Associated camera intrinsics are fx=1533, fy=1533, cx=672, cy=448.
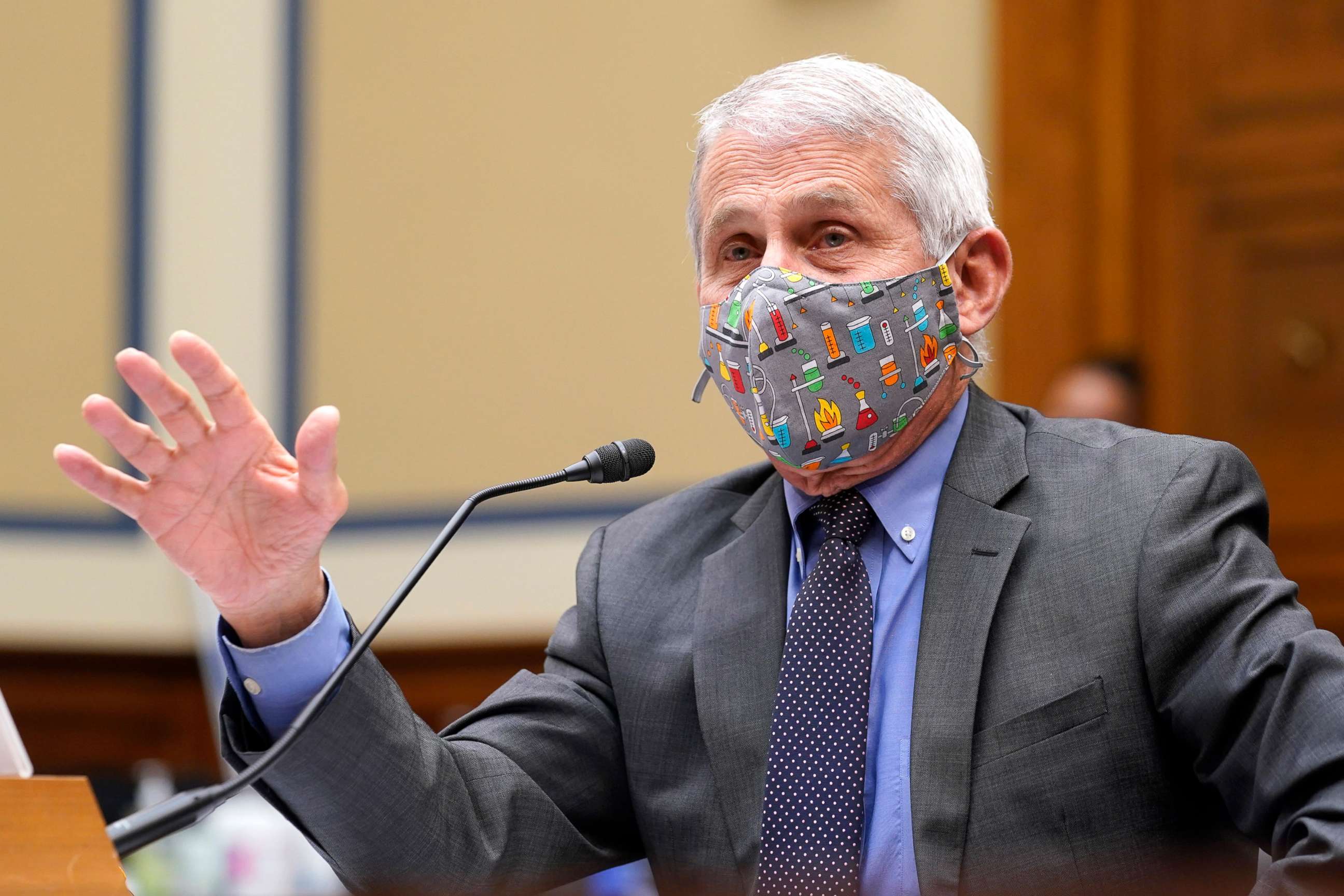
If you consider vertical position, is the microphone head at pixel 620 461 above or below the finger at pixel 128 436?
below

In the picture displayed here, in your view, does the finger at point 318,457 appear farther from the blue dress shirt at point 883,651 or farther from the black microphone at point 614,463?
the black microphone at point 614,463

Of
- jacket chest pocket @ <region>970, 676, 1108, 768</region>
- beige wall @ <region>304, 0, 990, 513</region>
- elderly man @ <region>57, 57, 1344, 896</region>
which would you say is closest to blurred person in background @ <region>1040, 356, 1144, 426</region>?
beige wall @ <region>304, 0, 990, 513</region>

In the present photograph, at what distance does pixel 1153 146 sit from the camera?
12.4 feet

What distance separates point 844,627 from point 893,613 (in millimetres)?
60

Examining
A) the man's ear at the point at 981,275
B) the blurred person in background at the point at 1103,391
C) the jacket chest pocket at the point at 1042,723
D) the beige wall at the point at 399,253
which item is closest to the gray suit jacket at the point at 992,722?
the jacket chest pocket at the point at 1042,723

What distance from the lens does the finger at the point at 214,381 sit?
125 centimetres

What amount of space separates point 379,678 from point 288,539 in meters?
0.19

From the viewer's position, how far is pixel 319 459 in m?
1.35

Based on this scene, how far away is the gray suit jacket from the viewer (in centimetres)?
146

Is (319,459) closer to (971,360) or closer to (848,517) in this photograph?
(848,517)

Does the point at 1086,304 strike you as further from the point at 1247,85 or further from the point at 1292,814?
the point at 1292,814

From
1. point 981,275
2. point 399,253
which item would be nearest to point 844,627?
point 981,275

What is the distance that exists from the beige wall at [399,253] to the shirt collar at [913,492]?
203 cm

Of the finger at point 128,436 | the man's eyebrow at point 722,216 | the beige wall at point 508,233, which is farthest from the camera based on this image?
the beige wall at point 508,233
